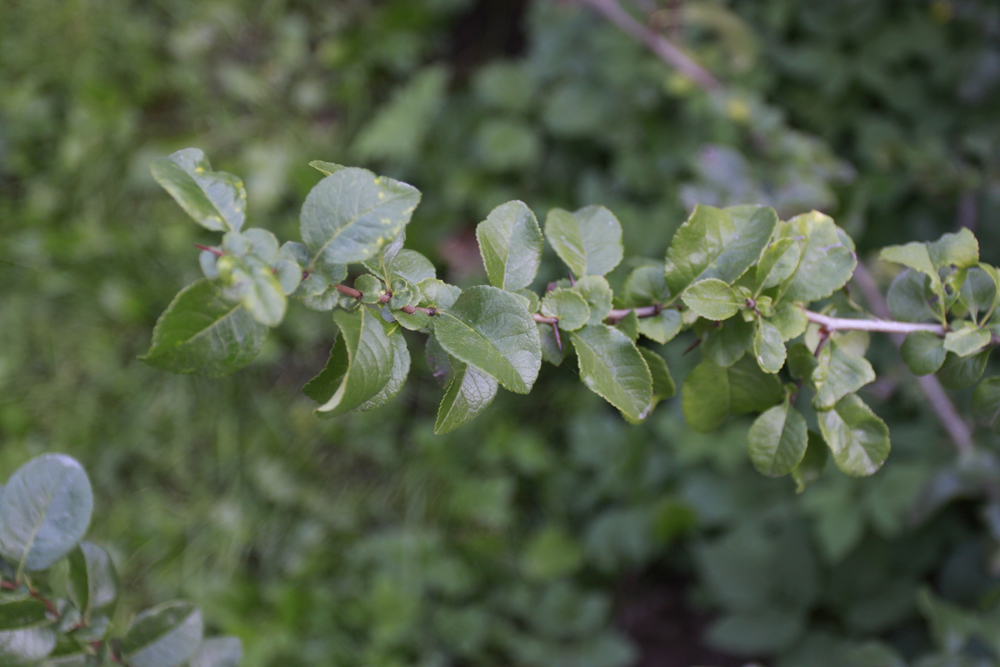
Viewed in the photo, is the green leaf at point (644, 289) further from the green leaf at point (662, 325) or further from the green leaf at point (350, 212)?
the green leaf at point (350, 212)

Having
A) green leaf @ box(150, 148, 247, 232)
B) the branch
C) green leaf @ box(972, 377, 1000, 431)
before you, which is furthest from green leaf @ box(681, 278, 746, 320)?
the branch

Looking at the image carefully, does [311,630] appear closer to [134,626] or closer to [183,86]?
[134,626]

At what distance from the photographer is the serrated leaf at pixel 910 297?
1.92ft

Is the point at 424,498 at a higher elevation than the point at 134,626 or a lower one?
lower

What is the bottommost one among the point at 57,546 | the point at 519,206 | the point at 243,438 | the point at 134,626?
the point at 243,438

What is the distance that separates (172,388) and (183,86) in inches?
46.3

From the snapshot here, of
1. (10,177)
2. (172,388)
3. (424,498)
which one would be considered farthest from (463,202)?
(10,177)

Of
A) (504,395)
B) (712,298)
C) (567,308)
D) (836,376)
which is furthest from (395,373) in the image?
(504,395)

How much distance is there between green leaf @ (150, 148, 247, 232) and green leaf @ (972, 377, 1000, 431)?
2.06 feet

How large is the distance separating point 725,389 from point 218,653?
62 centimetres

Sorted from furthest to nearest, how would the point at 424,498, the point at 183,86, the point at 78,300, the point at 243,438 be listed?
the point at 183,86, the point at 78,300, the point at 243,438, the point at 424,498

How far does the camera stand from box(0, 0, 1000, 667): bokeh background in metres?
1.41

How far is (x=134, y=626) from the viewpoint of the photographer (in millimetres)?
633

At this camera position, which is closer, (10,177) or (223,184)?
(223,184)
